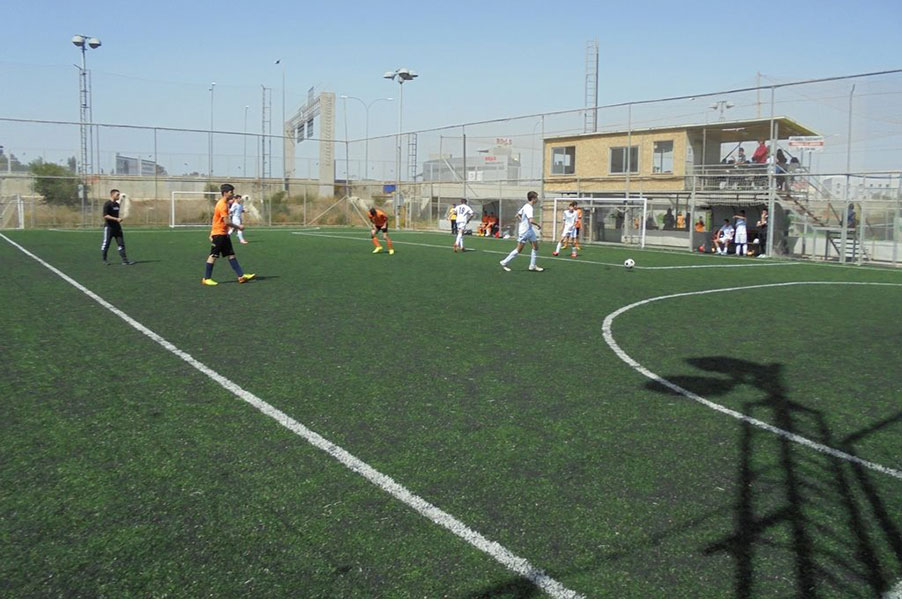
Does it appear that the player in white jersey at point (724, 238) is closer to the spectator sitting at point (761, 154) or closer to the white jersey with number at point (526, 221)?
the spectator sitting at point (761, 154)

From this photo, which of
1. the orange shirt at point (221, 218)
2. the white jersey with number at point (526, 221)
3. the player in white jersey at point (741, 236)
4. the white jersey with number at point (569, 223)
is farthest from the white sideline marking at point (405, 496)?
the player in white jersey at point (741, 236)

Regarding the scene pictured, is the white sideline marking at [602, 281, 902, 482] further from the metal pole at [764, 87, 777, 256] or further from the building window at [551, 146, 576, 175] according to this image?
the building window at [551, 146, 576, 175]

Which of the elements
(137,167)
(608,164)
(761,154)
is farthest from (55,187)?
(761,154)

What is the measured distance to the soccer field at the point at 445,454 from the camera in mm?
3619

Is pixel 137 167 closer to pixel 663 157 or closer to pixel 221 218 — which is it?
pixel 663 157

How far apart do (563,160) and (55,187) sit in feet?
86.1

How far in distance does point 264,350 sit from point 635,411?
4157 millimetres

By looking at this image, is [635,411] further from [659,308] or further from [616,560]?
[659,308]

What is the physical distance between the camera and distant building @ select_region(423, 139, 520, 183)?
38031mm

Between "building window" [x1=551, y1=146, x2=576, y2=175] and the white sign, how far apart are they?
42.1 feet

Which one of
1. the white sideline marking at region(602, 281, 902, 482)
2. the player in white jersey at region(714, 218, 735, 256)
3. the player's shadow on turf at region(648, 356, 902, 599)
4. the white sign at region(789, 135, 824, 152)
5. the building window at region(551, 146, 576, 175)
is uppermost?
the building window at region(551, 146, 576, 175)

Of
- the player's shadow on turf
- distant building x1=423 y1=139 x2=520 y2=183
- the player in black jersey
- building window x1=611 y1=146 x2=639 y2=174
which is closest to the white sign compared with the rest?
building window x1=611 y1=146 x2=639 y2=174

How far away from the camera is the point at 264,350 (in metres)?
8.32

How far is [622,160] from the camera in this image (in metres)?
34.0
